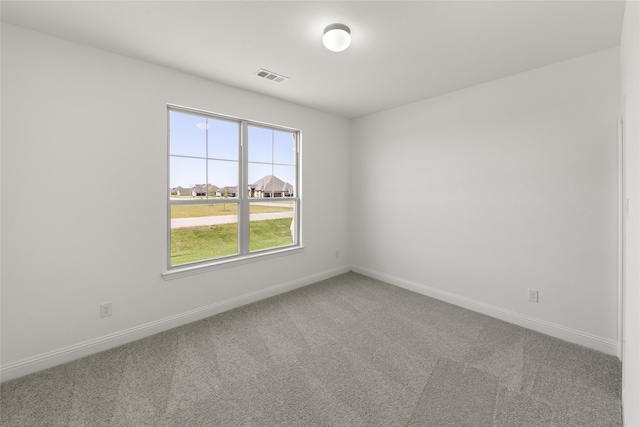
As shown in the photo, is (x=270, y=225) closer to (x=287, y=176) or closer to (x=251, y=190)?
(x=251, y=190)

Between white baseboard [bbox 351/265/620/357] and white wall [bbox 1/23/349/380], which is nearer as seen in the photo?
white wall [bbox 1/23/349/380]

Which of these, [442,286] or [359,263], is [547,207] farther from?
[359,263]

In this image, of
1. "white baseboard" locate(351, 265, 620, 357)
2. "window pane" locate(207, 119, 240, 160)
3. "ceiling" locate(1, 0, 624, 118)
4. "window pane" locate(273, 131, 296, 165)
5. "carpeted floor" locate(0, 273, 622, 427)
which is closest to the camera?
"carpeted floor" locate(0, 273, 622, 427)

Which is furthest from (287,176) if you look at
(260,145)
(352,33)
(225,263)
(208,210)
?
(352,33)

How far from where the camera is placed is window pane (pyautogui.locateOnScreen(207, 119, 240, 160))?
326 cm

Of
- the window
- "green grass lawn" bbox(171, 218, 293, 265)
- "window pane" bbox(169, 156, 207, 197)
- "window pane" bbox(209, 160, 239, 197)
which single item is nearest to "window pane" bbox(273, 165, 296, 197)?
the window

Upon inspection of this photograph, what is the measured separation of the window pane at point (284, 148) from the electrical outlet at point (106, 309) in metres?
2.46

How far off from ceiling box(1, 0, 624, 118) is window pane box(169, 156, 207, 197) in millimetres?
938

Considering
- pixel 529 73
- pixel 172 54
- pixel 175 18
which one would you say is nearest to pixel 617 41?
pixel 529 73

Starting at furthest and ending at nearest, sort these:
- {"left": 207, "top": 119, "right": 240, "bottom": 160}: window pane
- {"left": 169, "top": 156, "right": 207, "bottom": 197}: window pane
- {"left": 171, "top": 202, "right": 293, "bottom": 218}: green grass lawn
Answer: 1. {"left": 207, "top": 119, "right": 240, "bottom": 160}: window pane
2. {"left": 171, "top": 202, "right": 293, "bottom": 218}: green grass lawn
3. {"left": 169, "top": 156, "right": 207, "bottom": 197}: window pane

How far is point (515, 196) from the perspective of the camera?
295 centimetres

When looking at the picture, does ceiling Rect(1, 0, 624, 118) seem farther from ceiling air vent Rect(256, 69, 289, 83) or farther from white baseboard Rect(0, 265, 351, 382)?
white baseboard Rect(0, 265, 351, 382)

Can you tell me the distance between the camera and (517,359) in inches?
92.0

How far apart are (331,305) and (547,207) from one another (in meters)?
2.54
